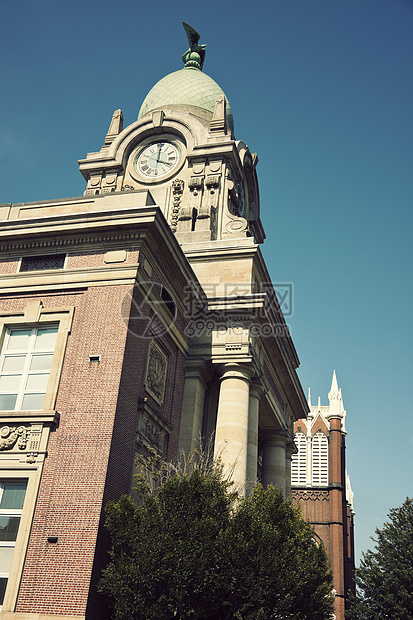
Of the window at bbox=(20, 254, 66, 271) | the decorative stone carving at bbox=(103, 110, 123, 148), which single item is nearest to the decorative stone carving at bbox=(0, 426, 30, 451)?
the window at bbox=(20, 254, 66, 271)

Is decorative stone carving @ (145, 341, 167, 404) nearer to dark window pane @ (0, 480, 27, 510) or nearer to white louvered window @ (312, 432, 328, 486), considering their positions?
dark window pane @ (0, 480, 27, 510)

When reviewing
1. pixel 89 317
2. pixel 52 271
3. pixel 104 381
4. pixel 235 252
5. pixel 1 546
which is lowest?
pixel 1 546

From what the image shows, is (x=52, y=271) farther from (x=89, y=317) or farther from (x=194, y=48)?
(x=194, y=48)

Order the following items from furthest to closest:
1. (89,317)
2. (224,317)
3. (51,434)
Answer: (224,317) → (89,317) → (51,434)

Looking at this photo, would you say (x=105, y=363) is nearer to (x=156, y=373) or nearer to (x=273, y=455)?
(x=156, y=373)

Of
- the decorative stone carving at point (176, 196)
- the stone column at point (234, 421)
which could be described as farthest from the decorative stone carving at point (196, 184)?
the stone column at point (234, 421)

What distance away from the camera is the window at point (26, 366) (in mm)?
21000

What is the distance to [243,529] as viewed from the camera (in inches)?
672

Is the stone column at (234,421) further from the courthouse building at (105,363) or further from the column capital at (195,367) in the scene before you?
→ the column capital at (195,367)

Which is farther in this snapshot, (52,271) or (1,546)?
(52,271)

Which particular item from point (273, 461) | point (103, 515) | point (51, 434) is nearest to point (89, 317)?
point (51, 434)

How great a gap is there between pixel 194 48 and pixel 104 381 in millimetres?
35706

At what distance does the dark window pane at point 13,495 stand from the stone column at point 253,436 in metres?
9.05

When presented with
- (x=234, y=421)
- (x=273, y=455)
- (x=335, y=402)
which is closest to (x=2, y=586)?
(x=234, y=421)
